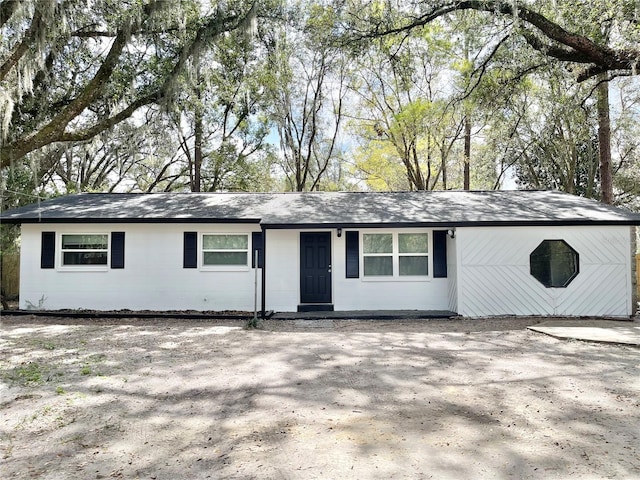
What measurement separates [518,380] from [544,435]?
1555 mm

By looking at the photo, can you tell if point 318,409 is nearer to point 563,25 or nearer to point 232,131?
point 563,25

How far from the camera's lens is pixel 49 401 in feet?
13.4

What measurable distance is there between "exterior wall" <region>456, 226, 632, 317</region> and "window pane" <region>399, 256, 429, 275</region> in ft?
3.27

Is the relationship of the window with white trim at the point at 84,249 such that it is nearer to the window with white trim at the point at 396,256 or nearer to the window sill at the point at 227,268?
the window sill at the point at 227,268

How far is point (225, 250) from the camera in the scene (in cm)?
1045

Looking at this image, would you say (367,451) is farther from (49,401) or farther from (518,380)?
(49,401)

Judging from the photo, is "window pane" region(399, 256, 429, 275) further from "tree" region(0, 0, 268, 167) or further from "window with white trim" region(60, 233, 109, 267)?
"window with white trim" region(60, 233, 109, 267)

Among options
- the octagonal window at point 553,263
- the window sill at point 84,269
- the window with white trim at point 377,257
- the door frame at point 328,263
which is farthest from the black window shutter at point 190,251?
the octagonal window at point 553,263

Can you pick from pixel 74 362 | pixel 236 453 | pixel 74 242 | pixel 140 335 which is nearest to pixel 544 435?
pixel 236 453

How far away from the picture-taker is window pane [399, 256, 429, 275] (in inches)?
406

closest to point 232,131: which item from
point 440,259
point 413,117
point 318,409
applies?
point 413,117

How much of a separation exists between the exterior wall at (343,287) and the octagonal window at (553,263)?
199cm

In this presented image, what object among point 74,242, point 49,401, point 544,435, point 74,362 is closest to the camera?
point 544,435

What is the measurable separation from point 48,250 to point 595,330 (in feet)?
39.6
